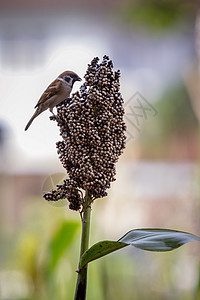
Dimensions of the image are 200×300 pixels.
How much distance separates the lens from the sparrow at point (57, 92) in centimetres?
31

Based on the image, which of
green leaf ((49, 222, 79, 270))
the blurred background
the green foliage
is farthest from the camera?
the green foliage

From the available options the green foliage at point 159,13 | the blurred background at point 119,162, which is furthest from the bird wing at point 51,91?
the green foliage at point 159,13

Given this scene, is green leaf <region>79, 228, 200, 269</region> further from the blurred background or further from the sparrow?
the blurred background

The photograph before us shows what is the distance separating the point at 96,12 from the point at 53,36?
0.70 m

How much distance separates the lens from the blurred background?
1089 mm

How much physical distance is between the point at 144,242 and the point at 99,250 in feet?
0.12

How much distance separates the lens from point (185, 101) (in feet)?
7.42

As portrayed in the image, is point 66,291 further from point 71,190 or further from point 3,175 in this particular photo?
point 71,190

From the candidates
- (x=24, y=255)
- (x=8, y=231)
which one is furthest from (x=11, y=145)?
(x=24, y=255)

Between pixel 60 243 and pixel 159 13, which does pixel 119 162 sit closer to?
pixel 60 243

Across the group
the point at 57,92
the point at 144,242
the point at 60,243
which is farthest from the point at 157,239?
the point at 60,243

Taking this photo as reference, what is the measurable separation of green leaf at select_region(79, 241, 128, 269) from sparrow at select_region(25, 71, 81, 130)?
0.12m

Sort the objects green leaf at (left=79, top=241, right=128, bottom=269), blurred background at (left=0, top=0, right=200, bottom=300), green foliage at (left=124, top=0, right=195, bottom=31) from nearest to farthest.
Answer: green leaf at (left=79, top=241, right=128, bottom=269) → blurred background at (left=0, top=0, right=200, bottom=300) → green foliage at (left=124, top=0, right=195, bottom=31)

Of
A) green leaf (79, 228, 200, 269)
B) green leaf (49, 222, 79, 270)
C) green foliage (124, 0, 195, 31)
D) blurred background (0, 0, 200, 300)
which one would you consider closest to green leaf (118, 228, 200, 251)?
green leaf (79, 228, 200, 269)
